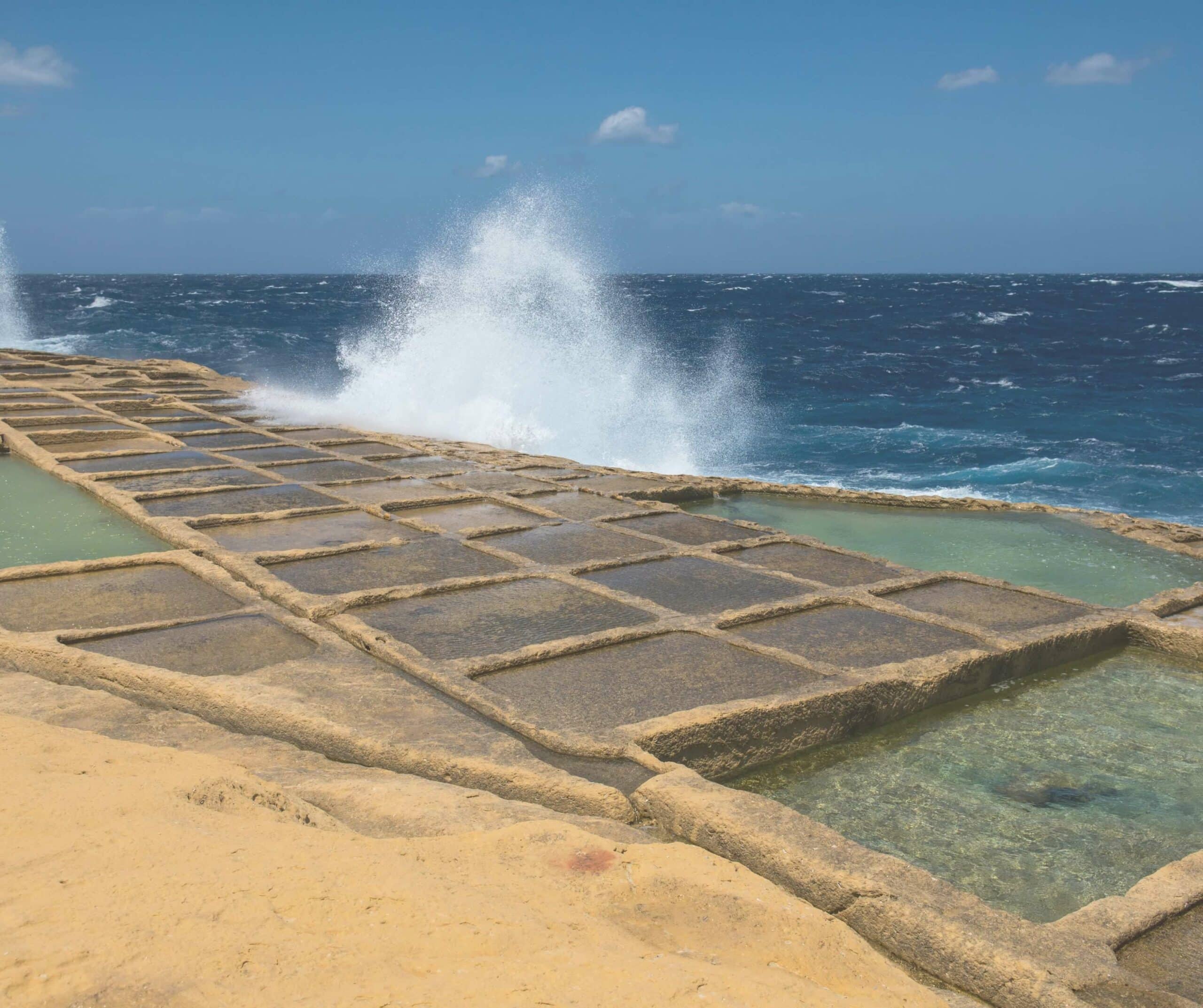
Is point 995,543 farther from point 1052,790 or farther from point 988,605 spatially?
point 1052,790

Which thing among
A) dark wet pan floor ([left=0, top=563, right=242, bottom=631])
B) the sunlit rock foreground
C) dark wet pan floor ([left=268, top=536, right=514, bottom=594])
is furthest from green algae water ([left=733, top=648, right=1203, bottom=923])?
dark wet pan floor ([left=0, top=563, right=242, bottom=631])

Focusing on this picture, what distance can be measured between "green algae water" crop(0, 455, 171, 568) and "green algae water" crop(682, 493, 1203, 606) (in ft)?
11.9

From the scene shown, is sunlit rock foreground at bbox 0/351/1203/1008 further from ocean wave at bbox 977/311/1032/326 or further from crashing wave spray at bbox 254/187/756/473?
ocean wave at bbox 977/311/1032/326

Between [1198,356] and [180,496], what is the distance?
2407 centimetres

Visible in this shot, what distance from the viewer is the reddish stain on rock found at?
2072mm

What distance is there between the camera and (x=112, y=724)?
287cm

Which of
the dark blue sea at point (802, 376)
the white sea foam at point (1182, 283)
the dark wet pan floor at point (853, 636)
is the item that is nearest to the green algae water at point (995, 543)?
the dark wet pan floor at point (853, 636)

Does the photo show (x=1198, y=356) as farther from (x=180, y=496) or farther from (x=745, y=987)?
(x=745, y=987)

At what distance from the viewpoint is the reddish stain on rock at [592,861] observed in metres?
2.07

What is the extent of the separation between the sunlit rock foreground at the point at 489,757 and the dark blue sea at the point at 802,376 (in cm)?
633

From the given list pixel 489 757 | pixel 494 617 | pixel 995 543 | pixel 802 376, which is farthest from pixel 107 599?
pixel 802 376

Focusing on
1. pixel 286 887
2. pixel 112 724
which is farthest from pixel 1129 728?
pixel 112 724

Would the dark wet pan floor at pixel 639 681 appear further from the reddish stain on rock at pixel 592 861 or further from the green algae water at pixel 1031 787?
the reddish stain on rock at pixel 592 861

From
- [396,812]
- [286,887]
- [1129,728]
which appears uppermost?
[286,887]
